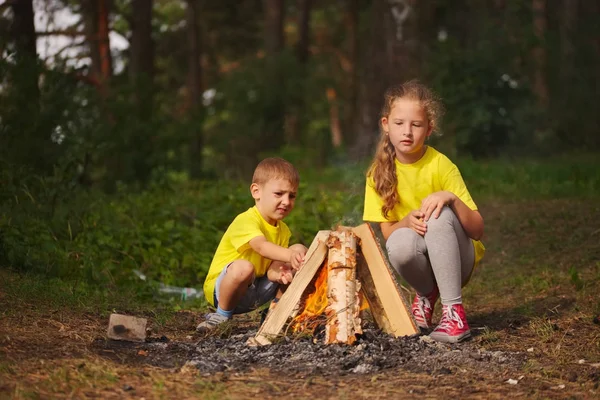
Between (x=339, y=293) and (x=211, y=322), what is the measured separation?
0.97 metres

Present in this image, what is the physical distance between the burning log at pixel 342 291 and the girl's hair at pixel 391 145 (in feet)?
1.57

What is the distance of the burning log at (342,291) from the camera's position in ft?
14.8

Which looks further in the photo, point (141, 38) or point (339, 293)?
point (141, 38)

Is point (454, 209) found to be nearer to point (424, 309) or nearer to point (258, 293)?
point (424, 309)

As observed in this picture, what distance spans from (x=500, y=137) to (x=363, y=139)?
8.60 ft

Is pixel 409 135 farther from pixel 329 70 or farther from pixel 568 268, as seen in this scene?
pixel 329 70

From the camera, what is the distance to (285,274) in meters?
4.91

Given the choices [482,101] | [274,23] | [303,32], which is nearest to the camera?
[482,101]

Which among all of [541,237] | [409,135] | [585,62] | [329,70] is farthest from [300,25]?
[409,135]

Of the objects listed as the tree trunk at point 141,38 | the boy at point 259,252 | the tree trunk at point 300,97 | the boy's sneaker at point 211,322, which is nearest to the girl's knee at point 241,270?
the boy at point 259,252

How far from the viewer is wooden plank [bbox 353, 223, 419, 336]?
475 cm

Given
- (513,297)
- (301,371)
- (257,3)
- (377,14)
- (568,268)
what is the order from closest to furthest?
(301,371), (513,297), (568,268), (377,14), (257,3)

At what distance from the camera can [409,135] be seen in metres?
4.91

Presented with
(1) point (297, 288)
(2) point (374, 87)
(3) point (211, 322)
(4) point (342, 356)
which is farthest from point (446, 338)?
(2) point (374, 87)
